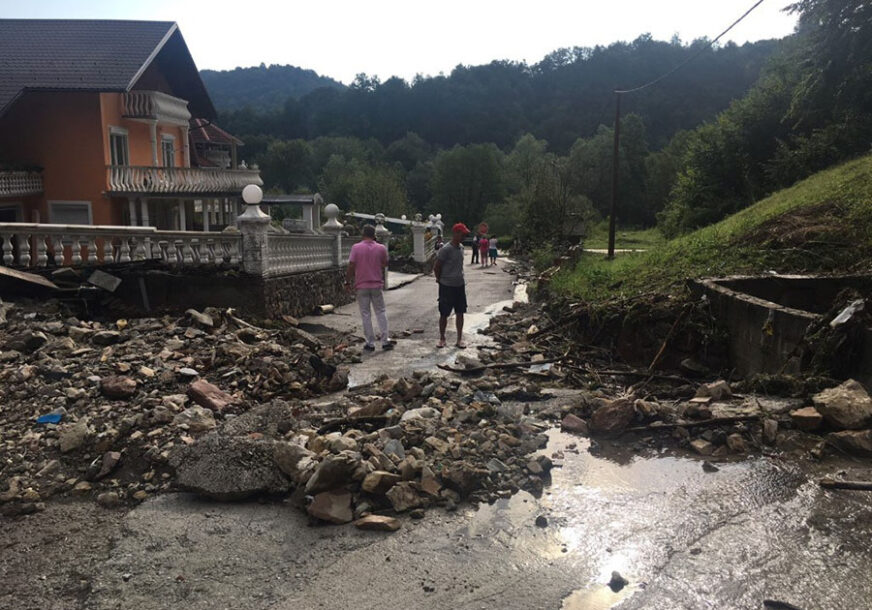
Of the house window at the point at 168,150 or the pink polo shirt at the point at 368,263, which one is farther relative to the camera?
the house window at the point at 168,150

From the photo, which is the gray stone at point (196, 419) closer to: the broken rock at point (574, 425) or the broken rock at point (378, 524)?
the broken rock at point (378, 524)

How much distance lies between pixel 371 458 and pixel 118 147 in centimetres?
2140

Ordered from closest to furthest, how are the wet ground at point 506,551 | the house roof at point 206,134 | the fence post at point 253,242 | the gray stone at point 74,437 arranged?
the wet ground at point 506,551, the gray stone at point 74,437, the fence post at point 253,242, the house roof at point 206,134

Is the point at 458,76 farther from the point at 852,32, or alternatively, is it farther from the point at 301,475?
the point at 301,475

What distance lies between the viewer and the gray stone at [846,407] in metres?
5.05

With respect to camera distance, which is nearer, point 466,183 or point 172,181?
point 172,181

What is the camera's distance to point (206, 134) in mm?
32406

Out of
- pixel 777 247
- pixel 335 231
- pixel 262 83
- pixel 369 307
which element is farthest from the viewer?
pixel 262 83

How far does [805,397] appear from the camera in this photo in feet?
19.3

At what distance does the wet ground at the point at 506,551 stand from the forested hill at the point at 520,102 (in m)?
76.9

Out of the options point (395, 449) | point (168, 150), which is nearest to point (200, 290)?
point (395, 449)

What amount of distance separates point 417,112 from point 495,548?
109 meters

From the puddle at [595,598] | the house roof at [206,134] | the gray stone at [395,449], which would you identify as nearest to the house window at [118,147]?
the house roof at [206,134]

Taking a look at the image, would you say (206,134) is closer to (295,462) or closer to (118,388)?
(118,388)
